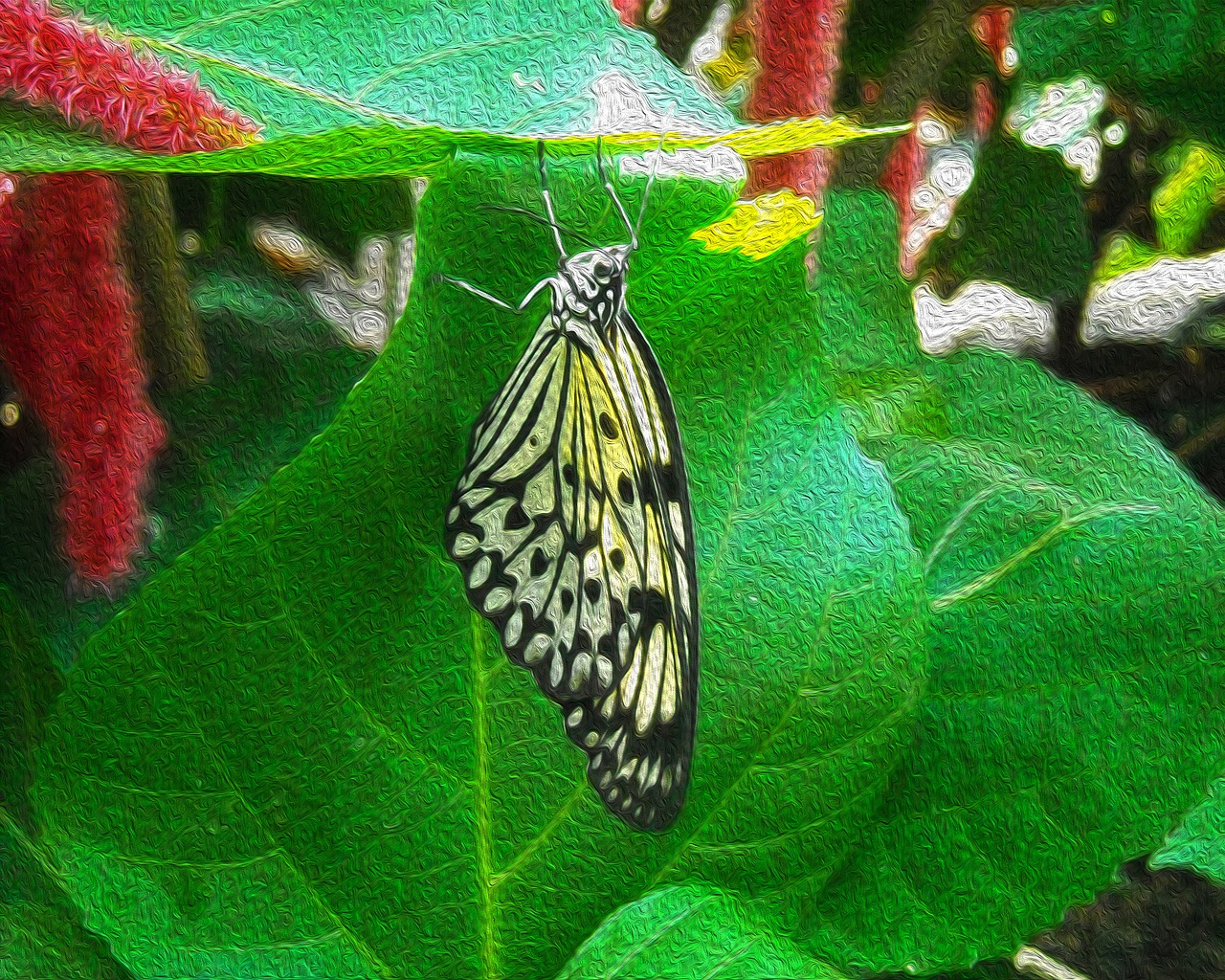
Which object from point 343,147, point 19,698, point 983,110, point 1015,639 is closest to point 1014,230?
point 983,110

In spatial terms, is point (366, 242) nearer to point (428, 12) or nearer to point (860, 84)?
point (428, 12)

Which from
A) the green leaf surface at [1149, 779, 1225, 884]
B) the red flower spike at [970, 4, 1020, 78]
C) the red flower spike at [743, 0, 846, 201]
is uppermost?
the red flower spike at [970, 4, 1020, 78]

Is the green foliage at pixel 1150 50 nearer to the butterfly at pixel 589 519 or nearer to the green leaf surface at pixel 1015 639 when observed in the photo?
the green leaf surface at pixel 1015 639

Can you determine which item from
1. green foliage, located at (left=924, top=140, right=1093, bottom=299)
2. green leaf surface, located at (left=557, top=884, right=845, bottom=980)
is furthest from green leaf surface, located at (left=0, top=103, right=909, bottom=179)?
green leaf surface, located at (left=557, top=884, right=845, bottom=980)

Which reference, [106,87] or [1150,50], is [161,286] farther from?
[1150,50]

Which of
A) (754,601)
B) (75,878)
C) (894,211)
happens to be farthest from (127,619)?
(894,211)

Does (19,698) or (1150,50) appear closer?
(19,698)

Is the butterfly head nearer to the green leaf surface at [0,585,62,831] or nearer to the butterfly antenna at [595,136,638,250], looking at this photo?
the butterfly antenna at [595,136,638,250]
